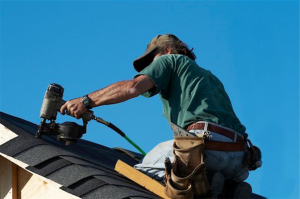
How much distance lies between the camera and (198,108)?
5453mm

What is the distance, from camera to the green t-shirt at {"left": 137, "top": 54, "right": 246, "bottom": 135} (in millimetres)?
5418

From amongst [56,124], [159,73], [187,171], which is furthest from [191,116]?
[56,124]

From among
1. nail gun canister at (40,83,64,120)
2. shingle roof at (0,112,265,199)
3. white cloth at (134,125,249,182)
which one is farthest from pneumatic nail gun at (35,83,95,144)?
white cloth at (134,125,249,182)

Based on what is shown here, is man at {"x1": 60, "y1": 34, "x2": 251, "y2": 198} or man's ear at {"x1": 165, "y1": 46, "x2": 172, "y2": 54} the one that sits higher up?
man's ear at {"x1": 165, "y1": 46, "x2": 172, "y2": 54}

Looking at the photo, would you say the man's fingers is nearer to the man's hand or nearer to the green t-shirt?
the man's hand

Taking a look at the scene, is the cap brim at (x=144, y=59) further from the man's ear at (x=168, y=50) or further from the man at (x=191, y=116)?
the man at (x=191, y=116)

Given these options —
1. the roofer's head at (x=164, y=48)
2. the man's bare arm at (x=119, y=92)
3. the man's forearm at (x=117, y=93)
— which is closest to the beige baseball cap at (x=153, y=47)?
the roofer's head at (x=164, y=48)

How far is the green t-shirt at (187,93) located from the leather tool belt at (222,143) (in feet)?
0.20

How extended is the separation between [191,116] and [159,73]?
0.48 m

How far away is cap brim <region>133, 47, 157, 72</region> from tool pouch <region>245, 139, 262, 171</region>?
131cm

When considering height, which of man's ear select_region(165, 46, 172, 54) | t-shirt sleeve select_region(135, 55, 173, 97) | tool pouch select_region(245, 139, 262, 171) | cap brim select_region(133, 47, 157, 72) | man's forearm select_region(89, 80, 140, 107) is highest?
man's ear select_region(165, 46, 172, 54)

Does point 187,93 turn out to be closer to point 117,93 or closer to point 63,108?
point 117,93

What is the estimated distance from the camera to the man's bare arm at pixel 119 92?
17.0 ft

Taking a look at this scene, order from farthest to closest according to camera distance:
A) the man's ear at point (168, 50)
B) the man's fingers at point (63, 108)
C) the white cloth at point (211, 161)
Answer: the man's ear at point (168, 50) < the man's fingers at point (63, 108) < the white cloth at point (211, 161)
